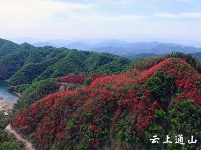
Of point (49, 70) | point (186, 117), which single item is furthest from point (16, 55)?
point (186, 117)

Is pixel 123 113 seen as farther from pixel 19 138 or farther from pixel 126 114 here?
pixel 19 138

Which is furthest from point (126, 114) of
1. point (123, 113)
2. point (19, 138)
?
point (19, 138)

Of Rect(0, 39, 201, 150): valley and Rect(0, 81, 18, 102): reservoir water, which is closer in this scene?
Rect(0, 39, 201, 150): valley

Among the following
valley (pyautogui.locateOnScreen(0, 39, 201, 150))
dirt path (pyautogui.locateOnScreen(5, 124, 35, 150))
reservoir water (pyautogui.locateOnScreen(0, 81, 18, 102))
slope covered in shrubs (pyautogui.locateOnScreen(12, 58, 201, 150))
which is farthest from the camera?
reservoir water (pyautogui.locateOnScreen(0, 81, 18, 102))

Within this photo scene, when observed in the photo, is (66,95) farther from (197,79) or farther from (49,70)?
(49,70)

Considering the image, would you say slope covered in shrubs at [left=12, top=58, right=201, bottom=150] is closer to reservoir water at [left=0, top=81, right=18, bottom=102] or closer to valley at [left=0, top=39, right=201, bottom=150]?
valley at [left=0, top=39, right=201, bottom=150]

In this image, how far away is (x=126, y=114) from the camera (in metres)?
21.6

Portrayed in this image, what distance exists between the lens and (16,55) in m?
85.2

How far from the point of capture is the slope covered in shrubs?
63.0 feet

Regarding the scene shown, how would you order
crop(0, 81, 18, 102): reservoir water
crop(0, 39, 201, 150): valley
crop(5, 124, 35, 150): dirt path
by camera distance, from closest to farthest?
crop(0, 39, 201, 150): valley < crop(5, 124, 35, 150): dirt path < crop(0, 81, 18, 102): reservoir water

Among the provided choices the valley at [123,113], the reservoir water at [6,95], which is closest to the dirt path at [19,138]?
the valley at [123,113]

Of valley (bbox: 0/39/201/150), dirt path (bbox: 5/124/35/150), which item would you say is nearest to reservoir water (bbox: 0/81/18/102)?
valley (bbox: 0/39/201/150)

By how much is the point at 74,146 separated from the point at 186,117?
9.73m

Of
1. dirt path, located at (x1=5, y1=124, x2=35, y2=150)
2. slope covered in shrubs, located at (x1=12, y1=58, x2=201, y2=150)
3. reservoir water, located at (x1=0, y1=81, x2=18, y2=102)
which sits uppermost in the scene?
slope covered in shrubs, located at (x1=12, y1=58, x2=201, y2=150)
